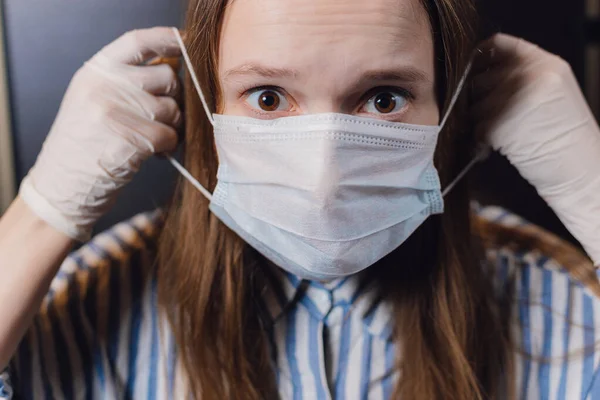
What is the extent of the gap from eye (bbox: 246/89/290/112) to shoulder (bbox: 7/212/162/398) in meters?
0.33

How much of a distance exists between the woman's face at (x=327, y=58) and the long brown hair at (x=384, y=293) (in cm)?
11

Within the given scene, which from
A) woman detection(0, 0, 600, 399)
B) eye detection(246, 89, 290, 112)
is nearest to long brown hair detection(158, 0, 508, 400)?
woman detection(0, 0, 600, 399)

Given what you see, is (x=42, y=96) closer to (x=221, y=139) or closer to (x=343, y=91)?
(x=221, y=139)

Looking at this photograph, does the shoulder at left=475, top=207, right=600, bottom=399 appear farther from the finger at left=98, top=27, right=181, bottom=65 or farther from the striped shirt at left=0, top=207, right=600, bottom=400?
the finger at left=98, top=27, right=181, bottom=65

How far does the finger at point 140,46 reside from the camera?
882 millimetres

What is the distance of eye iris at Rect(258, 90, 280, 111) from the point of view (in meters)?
0.81

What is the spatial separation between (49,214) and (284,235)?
30 centimetres

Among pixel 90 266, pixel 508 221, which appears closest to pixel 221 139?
pixel 90 266

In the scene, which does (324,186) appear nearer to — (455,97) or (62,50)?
(455,97)

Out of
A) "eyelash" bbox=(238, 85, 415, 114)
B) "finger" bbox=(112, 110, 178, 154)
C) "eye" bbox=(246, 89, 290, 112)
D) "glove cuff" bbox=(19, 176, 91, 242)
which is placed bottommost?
"glove cuff" bbox=(19, 176, 91, 242)

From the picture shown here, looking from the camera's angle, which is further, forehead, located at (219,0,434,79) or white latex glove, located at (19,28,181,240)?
white latex glove, located at (19,28,181,240)

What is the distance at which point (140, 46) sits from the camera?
886 millimetres

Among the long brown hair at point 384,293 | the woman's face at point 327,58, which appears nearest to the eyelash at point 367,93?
the woman's face at point 327,58

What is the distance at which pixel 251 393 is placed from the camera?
0.92m
